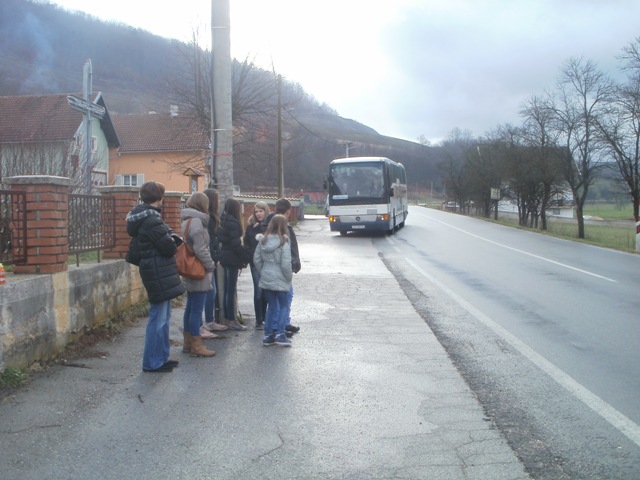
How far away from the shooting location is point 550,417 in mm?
4887

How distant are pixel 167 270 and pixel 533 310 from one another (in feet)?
19.4

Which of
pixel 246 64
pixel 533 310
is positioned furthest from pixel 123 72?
pixel 533 310

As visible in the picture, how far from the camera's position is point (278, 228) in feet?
24.3

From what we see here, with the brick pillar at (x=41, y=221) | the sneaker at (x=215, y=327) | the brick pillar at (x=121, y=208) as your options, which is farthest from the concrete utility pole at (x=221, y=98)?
the brick pillar at (x=41, y=221)

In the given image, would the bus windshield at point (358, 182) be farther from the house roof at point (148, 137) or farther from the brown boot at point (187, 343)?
the brown boot at point (187, 343)

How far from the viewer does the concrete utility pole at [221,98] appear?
8461 mm

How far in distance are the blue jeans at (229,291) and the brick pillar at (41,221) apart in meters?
2.31

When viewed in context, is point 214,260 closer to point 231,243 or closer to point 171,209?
point 231,243

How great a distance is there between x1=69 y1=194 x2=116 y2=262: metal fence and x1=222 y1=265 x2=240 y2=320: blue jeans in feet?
5.04

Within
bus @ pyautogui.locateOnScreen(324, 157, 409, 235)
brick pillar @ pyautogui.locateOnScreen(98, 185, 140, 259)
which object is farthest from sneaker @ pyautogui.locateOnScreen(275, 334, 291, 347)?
bus @ pyautogui.locateOnScreen(324, 157, 409, 235)

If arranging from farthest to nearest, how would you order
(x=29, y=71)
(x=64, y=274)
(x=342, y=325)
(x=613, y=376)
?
(x=29, y=71)
(x=342, y=325)
(x=64, y=274)
(x=613, y=376)

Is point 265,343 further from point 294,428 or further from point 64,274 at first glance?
point 294,428

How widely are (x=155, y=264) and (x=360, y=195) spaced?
22.0 metres

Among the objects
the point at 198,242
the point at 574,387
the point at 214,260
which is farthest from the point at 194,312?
the point at 574,387
